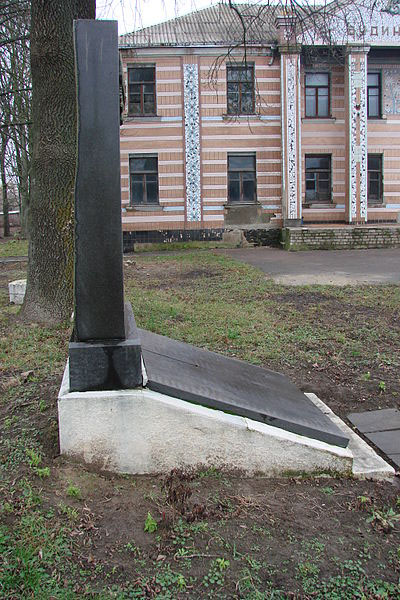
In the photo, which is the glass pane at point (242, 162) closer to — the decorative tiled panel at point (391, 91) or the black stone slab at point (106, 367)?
the decorative tiled panel at point (391, 91)

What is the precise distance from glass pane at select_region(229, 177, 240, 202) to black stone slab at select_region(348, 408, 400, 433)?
60.1 ft

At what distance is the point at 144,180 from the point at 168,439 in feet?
63.8

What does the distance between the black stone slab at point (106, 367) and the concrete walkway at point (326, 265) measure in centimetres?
859

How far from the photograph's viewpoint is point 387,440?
3.62 metres

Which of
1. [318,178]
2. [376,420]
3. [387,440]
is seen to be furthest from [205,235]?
[387,440]

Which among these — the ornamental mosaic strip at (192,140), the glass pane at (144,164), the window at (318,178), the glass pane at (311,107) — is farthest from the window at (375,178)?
the glass pane at (144,164)

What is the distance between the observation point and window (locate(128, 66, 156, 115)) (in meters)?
21.2

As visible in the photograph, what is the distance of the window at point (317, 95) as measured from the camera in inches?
864

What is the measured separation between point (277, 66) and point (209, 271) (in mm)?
11468

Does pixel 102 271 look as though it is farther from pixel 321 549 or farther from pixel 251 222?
pixel 251 222

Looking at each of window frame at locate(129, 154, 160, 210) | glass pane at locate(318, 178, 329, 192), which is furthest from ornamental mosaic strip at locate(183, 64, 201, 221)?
glass pane at locate(318, 178, 329, 192)

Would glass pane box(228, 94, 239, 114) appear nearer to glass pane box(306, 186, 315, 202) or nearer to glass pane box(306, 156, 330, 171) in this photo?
glass pane box(306, 156, 330, 171)

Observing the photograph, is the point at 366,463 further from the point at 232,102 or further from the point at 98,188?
the point at 232,102

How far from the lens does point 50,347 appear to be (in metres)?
5.71
